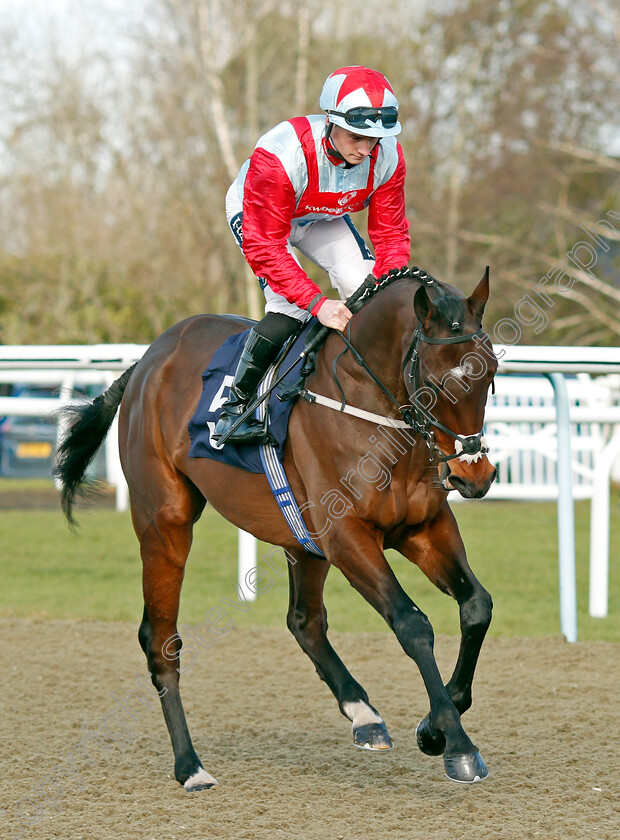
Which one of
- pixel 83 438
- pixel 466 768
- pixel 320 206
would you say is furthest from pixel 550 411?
pixel 466 768

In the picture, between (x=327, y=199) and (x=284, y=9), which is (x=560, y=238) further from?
(x=327, y=199)

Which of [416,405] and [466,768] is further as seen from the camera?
[416,405]

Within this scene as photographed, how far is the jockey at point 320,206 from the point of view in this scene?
364cm

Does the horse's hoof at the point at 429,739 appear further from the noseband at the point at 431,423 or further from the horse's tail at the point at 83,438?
the horse's tail at the point at 83,438

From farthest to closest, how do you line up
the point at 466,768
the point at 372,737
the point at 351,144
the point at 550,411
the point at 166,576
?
the point at 550,411 → the point at 166,576 → the point at 372,737 → the point at 351,144 → the point at 466,768

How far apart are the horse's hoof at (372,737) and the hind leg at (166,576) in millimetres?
660

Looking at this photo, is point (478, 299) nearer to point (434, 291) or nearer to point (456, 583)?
point (434, 291)

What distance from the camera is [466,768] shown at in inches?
123

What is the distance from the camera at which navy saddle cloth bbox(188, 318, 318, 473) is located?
3.83 meters

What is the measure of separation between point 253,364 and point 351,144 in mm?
861

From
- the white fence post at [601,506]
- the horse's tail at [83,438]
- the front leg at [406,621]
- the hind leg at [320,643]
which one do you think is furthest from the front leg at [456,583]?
the white fence post at [601,506]

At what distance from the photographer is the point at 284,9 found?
733 inches

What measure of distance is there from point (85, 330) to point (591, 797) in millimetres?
16968

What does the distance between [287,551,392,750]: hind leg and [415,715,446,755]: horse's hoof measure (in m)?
0.50
